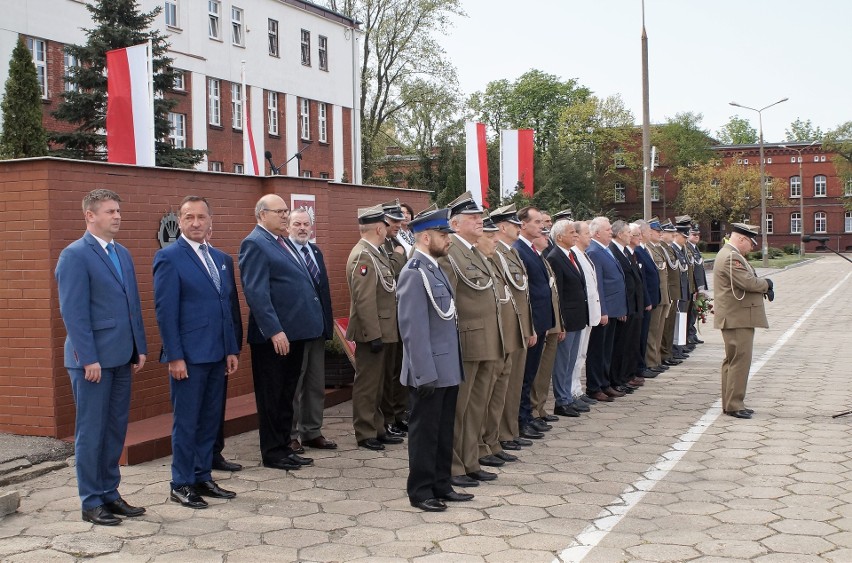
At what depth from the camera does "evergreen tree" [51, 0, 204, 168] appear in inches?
921

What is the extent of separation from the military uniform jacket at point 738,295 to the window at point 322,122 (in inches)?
1463

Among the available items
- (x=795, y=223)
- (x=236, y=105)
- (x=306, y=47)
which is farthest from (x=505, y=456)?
(x=795, y=223)

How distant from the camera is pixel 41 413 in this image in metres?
7.43

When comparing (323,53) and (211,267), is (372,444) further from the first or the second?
(323,53)

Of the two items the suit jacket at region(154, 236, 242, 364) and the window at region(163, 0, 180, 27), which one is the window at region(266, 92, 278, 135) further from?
the suit jacket at region(154, 236, 242, 364)

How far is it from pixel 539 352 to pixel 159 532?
417cm

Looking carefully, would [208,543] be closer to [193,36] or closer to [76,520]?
[76,520]

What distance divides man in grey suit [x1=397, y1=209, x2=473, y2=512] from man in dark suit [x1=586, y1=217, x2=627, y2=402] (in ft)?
14.4

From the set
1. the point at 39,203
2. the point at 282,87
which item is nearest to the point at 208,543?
the point at 39,203

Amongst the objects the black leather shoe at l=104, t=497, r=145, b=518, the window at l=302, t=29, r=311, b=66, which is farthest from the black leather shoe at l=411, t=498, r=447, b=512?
the window at l=302, t=29, r=311, b=66

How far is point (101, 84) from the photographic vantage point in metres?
23.8

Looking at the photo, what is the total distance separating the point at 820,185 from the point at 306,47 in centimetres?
6074

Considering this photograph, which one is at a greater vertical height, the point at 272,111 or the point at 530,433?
the point at 272,111

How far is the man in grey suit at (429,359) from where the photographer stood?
19.8 feet
